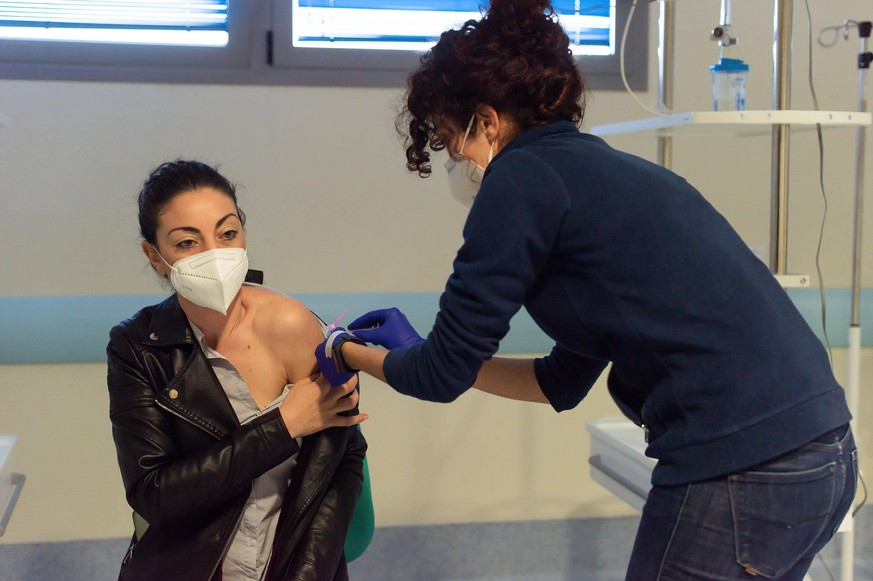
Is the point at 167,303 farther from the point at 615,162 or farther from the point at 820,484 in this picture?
the point at 820,484

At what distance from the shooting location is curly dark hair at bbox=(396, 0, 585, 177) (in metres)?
1.24

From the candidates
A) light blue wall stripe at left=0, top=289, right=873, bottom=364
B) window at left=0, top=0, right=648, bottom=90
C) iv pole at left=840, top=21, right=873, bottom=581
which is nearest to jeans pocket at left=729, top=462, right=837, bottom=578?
iv pole at left=840, top=21, right=873, bottom=581

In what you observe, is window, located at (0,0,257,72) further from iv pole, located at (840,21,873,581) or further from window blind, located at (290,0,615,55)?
iv pole, located at (840,21,873,581)

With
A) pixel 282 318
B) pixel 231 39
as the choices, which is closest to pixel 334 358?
pixel 282 318

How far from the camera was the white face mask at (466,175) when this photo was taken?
131cm

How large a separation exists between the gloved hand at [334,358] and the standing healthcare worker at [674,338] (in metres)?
0.20

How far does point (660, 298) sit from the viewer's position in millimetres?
1119

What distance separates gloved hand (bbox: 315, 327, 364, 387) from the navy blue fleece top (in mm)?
254

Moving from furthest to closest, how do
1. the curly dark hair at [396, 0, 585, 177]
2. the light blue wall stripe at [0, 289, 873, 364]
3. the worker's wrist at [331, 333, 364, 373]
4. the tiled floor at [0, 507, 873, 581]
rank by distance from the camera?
the tiled floor at [0, 507, 873, 581] → the light blue wall stripe at [0, 289, 873, 364] → the worker's wrist at [331, 333, 364, 373] → the curly dark hair at [396, 0, 585, 177]

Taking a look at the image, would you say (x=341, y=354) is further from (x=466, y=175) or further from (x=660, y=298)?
(x=660, y=298)

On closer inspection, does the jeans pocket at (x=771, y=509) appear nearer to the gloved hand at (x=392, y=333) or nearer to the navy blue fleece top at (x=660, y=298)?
the navy blue fleece top at (x=660, y=298)

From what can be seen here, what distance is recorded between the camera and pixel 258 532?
150 centimetres

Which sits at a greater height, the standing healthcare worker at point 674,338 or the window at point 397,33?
the window at point 397,33

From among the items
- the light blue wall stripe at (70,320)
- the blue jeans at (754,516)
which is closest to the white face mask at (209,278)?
the blue jeans at (754,516)
